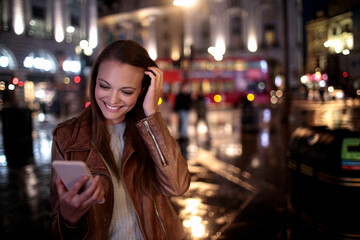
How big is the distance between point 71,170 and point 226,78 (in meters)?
30.0

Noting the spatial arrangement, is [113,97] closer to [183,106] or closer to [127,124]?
[127,124]

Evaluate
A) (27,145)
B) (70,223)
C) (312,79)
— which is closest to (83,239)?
(70,223)

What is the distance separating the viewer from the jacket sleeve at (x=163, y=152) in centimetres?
158

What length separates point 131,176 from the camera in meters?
1.57

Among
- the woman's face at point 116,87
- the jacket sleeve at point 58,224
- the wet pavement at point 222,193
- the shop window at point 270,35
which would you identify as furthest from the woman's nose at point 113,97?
the shop window at point 270,35

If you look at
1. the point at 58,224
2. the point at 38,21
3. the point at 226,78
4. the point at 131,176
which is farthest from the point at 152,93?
the point at 226,78

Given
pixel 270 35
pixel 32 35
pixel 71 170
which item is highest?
pixel 270 35

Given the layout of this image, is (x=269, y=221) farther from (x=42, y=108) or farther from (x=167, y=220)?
(x=42, y=108)

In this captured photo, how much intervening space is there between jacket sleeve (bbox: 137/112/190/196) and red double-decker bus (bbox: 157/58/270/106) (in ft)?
92.9

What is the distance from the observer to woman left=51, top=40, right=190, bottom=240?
4.91 ft

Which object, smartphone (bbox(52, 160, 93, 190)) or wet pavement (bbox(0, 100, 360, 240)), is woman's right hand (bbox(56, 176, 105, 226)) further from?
wet pavement (bbox(0, 100, 360, 240))

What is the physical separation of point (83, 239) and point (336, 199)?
2688 mm

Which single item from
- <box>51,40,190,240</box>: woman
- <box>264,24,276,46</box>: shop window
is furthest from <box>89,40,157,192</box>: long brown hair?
<box>264,24,276,46</box>: shop window

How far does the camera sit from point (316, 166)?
3.41 meters
